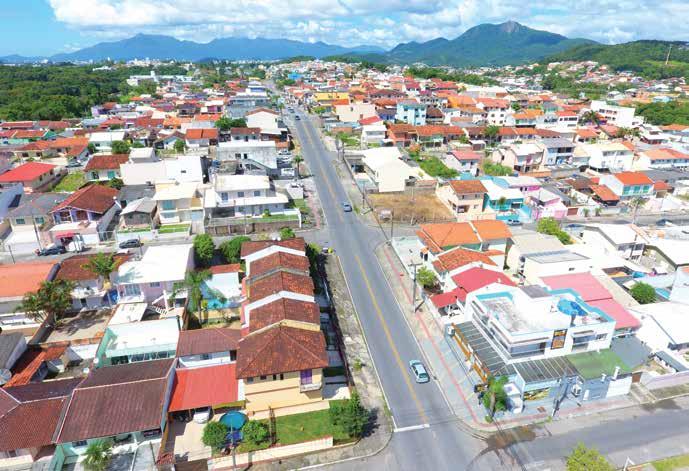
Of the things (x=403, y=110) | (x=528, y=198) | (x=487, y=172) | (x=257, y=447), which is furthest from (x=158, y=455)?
(x=403, y=110)

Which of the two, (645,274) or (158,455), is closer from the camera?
(158,455)

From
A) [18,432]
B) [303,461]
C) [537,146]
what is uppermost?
[537,146]

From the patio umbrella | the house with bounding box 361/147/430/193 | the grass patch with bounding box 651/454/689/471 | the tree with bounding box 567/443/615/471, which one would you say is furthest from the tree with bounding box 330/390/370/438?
Result: the house with bounding box 361/147/430/193

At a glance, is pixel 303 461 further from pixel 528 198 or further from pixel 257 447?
pixel 528 198

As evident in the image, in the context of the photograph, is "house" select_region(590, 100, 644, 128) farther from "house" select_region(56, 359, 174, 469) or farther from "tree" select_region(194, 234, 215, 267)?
"house" select_region(56, 359, 174, 469)

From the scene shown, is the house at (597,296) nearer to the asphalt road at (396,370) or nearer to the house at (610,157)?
the asphalt road at (396,370)
